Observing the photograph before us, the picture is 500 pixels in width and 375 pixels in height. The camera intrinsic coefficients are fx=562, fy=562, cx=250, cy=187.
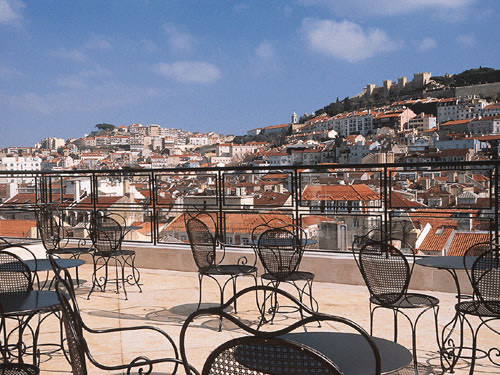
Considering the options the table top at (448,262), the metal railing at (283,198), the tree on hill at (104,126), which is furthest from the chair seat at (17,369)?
the tree on hill at (104,126)

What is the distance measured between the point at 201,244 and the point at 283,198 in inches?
88.4

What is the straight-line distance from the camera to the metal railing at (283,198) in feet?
18.1

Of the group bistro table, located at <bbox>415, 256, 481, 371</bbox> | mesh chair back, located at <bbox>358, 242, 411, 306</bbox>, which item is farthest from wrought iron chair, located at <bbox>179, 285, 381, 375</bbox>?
bistro table, located at <bbox>415, 256, 481, 371</bbox>

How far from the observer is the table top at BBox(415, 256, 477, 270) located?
363cm

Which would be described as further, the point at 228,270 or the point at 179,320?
the point at 179,320

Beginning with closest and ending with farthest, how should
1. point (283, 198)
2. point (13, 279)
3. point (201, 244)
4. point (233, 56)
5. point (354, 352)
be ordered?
point (354, 352) < point (13, 279) < point (201, 244) < point (283, 198) < point (233, 56)

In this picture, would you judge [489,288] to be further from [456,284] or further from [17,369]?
[17,369]

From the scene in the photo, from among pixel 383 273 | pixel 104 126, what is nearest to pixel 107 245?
pixel 383 273

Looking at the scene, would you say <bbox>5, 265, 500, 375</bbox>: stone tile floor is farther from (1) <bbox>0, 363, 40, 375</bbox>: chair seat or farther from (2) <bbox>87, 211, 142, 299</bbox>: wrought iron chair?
(1) <bbox>0, 363, 40, 375</bbox>: chair seat

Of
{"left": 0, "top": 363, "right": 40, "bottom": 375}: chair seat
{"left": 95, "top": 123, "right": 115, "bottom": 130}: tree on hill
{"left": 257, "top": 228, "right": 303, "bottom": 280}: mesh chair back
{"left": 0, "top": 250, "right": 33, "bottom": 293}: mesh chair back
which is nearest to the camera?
{"left": 0, "top": 363, "right": 40, "bottom": 375}: chair seat

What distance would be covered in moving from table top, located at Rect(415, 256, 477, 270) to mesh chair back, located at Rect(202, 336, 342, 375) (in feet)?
7.86

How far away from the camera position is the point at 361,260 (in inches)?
134

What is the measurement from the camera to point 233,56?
5536 inches

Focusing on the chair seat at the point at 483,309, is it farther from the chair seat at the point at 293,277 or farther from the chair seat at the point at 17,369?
the chair seat at the point at 17,369
